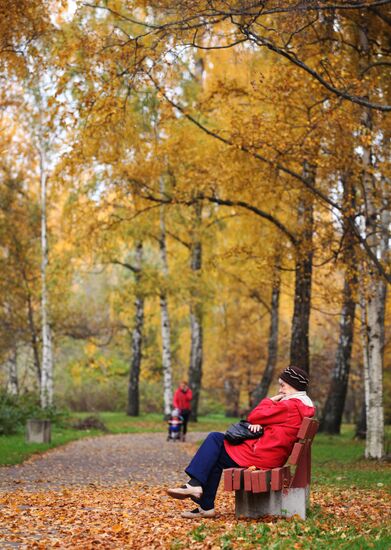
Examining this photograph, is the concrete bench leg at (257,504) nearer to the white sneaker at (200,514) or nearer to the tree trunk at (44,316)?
the white sneaker at (200,514)

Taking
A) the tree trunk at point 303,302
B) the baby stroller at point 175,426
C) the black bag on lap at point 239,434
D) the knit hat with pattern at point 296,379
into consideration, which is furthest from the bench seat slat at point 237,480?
the baby stroller at point 175,426

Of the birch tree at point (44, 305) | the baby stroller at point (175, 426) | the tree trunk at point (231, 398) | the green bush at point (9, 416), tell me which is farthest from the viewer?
the tree trunk at point (231, 398)

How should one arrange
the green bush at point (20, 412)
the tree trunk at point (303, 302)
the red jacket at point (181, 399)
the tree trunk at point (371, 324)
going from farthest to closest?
the red jacket at point (181, 399) → the green bush at point (20, 412) → the tree trunk at point (303, 302) → the tree trunk at point (371, 324)

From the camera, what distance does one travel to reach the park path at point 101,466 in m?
11.4

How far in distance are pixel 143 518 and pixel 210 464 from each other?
0.93m

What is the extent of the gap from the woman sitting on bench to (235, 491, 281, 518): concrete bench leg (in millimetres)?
277

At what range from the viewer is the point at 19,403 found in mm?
24344

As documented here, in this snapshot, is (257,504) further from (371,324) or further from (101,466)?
(371,324)

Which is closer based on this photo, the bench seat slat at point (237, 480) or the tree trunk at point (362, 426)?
the bench seat slat at point (237, 480)

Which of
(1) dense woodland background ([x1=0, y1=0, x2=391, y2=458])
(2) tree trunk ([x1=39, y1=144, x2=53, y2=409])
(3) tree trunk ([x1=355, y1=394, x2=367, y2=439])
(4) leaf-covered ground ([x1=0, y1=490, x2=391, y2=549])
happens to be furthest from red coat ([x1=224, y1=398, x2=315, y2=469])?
(2) tree trunk ([x1=39, y1=144, x2=53, y2=409])

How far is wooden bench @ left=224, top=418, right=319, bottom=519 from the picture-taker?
698 centimetres

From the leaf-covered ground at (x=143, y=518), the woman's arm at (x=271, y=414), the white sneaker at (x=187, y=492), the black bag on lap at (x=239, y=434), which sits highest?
the woman's arm at (x=271, y=414)

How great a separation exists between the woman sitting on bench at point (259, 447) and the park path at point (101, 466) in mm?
3589

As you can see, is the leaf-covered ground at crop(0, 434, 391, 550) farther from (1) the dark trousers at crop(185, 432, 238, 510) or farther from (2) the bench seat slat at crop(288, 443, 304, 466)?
(2) the bench seat slat at crop(288, 443, 304, 466)
